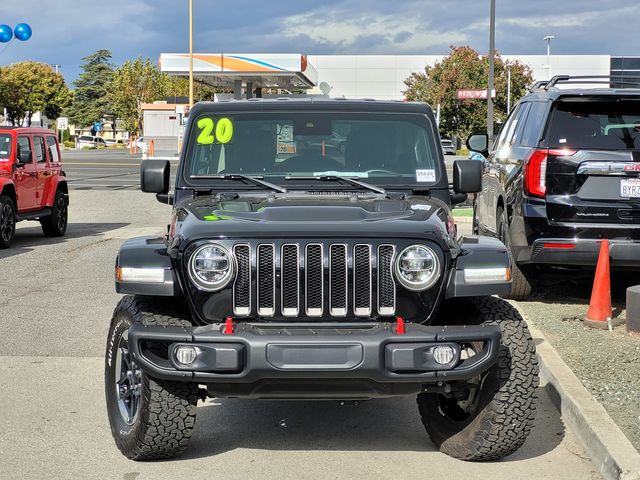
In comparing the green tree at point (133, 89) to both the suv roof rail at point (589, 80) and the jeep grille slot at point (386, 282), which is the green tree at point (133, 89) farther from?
the jeep grille slot at point (386, 282)

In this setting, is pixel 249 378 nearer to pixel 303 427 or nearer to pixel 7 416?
pixel 303 427

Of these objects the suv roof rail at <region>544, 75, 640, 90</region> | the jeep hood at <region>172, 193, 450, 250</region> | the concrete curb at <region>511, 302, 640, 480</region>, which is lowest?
the concrete curb at <region>511, 302, 640, 480</region>

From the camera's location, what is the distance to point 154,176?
19.8 feet

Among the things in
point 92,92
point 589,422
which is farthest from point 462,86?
point 92,92

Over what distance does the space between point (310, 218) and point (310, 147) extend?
1300 mm

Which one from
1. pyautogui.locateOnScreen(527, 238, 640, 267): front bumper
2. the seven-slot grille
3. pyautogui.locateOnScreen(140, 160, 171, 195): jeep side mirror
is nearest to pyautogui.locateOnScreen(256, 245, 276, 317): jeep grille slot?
the seven-slot grille

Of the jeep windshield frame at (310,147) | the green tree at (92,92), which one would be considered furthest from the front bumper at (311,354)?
the green tree at (92,92)

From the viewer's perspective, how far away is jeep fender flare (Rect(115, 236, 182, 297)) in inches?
183

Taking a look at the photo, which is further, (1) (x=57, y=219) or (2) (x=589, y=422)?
(1) (x=57, y=219)

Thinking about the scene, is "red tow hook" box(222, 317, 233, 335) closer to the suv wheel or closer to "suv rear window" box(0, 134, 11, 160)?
the suv wheel

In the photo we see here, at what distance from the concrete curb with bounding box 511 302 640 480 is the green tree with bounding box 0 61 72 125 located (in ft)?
315

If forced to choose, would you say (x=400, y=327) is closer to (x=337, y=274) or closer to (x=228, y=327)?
(x=337, y=274)

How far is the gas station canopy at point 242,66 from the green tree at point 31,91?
51.1 meters

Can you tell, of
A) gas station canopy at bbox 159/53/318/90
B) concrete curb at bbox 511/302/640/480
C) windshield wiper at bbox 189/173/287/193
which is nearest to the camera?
concrete curb at bbox 511/302/640/480
